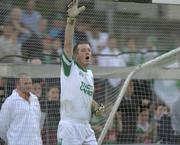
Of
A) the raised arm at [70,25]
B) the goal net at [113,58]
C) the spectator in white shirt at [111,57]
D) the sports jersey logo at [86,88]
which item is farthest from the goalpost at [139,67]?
the raised arm at [70,25]

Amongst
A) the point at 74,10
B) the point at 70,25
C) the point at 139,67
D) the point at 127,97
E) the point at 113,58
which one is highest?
the point at 74,10

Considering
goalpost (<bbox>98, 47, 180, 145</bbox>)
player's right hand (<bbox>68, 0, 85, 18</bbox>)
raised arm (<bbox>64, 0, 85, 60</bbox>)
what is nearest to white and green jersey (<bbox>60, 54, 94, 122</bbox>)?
raised arm (<bbox>64, 0, 85, 60</bbox>)

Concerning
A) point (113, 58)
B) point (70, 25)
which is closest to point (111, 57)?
point (113, 58)

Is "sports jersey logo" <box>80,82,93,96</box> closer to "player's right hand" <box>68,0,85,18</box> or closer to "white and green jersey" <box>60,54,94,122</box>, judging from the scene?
"white and green jersey" <box>60,54,94,122</box>

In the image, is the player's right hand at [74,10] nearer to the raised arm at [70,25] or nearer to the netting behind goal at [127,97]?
the raised arm at [70,25]

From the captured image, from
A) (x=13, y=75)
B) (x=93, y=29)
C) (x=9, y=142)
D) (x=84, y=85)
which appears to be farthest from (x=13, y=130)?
(x=93, y=29)

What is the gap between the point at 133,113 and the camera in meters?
9.69

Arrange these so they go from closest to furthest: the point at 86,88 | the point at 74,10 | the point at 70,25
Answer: the point at 74,10 < the point at 70,25 < the point at 86,88

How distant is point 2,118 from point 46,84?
45.0 inches

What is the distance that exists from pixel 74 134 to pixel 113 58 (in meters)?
2.74

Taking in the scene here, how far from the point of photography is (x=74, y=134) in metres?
6.66

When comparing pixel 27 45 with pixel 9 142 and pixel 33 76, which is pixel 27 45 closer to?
pixel 33 76

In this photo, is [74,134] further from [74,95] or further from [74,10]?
[74,10]

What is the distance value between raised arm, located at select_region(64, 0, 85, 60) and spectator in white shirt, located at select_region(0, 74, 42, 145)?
143 centimetres
